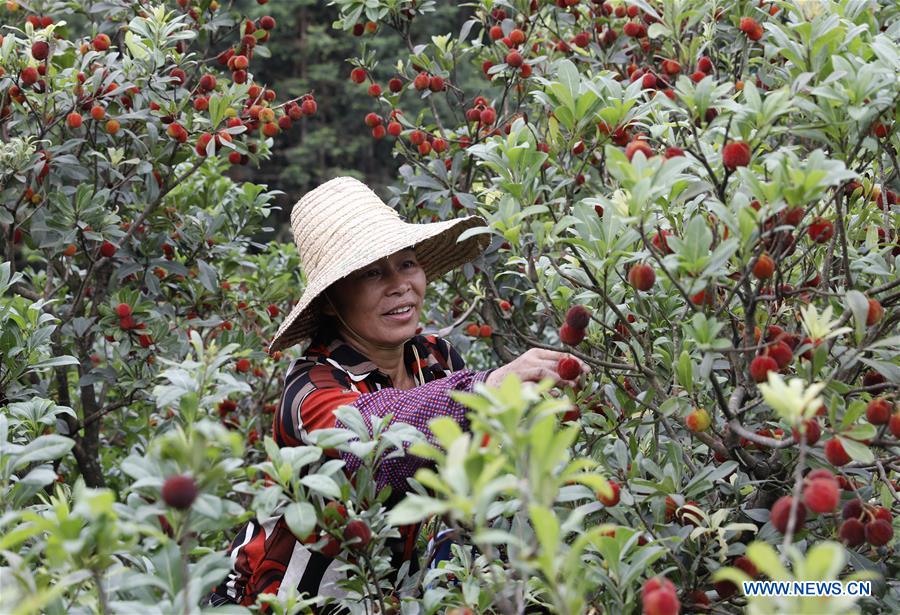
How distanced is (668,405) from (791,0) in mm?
931

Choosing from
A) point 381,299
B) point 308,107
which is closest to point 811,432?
point 381,299

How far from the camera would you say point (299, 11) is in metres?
16.8

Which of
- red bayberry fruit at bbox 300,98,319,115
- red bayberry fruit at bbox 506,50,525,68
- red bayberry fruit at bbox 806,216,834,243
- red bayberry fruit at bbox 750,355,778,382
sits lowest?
red bayberry fruit at bbox 750,355,778,382

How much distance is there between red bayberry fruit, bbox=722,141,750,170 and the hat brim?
2.14 feet

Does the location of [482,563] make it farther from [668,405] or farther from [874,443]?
[874,443]

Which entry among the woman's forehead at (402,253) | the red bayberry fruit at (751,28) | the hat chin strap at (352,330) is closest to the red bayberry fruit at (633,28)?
the red bayberry fruit at (751,28)

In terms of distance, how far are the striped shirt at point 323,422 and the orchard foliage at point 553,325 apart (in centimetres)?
9

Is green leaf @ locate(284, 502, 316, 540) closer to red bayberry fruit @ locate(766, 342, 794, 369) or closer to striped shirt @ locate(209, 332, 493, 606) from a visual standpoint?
striped shirt @ locate(209, 332, 493, 606)

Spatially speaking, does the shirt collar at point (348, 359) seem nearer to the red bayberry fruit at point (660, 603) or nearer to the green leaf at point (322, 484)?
the green leaf at point (322, 484)

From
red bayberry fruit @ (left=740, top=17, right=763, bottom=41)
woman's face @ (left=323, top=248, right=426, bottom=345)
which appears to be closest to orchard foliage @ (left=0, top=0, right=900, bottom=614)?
red bayberry fruit @ (left=740, top=17, right=763, bottom=41)

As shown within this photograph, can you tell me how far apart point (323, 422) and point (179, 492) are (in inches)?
38.3

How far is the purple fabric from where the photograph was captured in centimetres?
186

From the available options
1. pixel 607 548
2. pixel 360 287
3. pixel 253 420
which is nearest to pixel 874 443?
pixel 607 548

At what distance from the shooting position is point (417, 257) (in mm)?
2789
